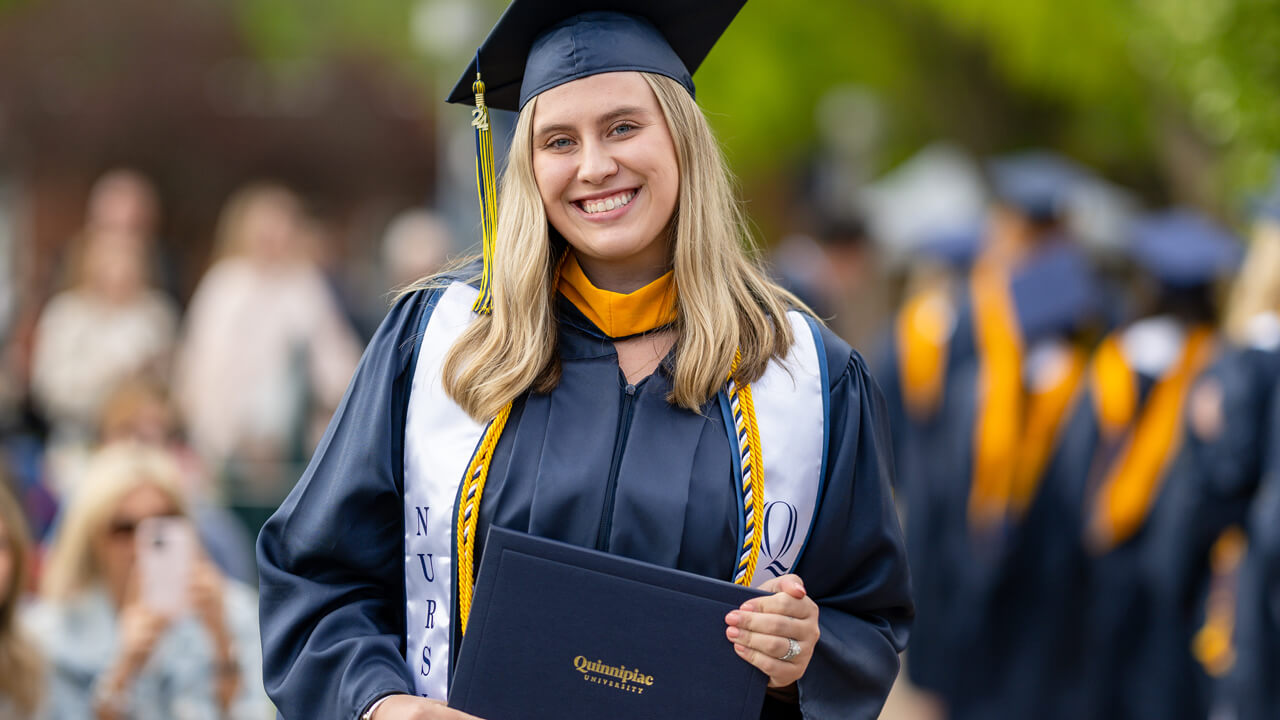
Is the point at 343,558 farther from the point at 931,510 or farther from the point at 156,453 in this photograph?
the point at 931,510

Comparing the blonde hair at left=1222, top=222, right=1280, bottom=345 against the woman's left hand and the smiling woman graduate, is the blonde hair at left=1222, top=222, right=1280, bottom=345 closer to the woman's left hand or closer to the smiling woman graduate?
the smiling woman graduate

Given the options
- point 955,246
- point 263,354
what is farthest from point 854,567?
point 263,354

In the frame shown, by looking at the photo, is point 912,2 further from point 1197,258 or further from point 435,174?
point 435,174

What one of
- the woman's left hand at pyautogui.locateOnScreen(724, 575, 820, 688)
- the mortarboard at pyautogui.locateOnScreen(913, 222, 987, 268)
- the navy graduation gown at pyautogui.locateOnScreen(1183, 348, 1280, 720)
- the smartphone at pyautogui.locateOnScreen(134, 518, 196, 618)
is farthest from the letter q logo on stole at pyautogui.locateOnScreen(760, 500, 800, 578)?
the mortarboard at pyautogui.locateOnScreen(913, 222, 987, 268)

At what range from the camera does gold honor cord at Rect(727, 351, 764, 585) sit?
2.63 m

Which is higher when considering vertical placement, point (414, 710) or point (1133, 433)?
point (414, 710)

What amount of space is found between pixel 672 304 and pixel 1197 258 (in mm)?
4491

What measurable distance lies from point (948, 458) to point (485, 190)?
5199mm

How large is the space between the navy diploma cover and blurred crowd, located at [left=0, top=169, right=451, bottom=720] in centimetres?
93

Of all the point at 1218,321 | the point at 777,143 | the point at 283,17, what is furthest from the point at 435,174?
the point at 1218,321

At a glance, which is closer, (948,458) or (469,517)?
(469,517)

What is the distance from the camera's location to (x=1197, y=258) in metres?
6.64

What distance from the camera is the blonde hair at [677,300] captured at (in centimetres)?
265

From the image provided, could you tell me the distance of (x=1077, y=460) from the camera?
23.1 ft
